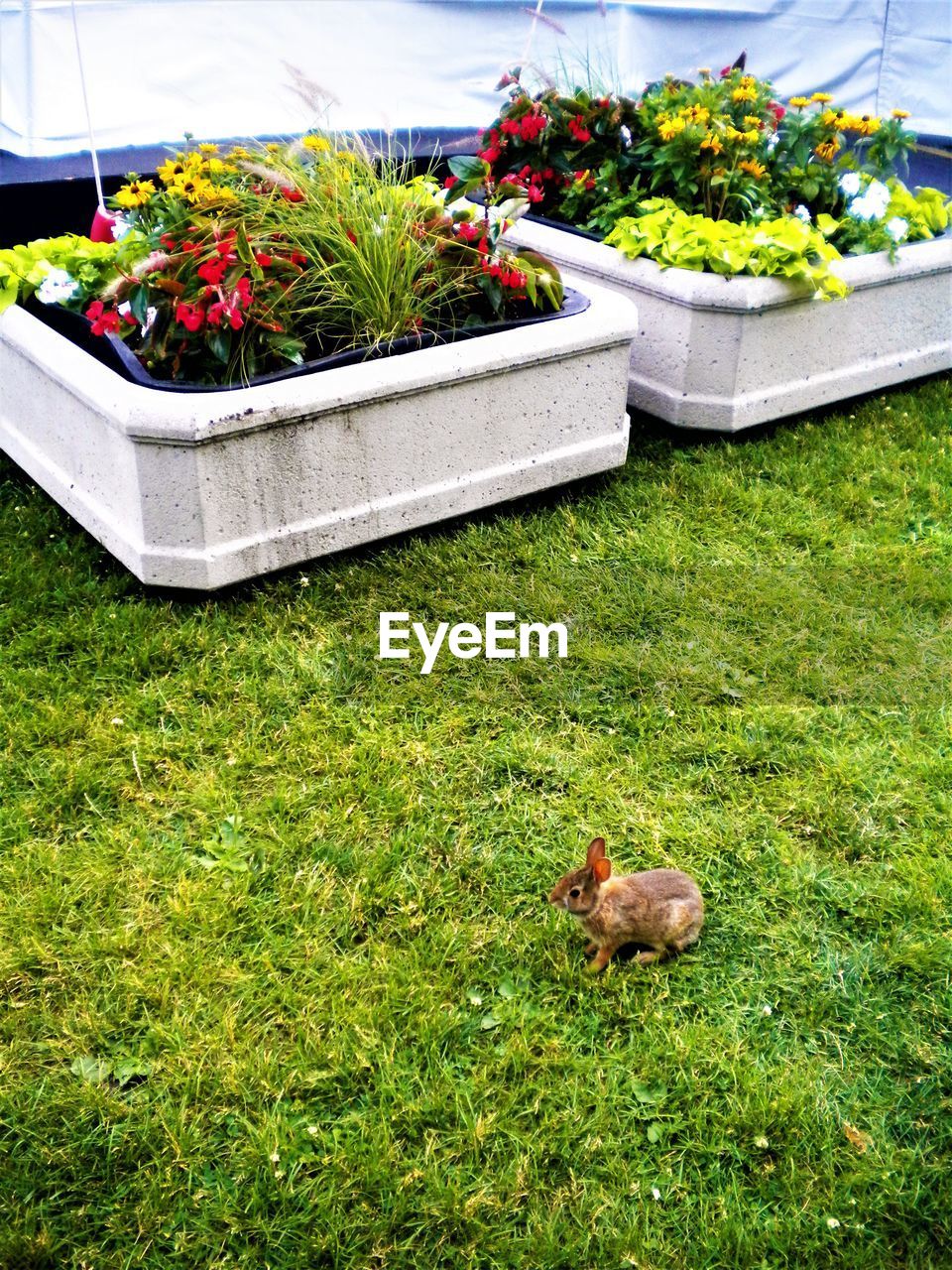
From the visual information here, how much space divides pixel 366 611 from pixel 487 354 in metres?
1.02

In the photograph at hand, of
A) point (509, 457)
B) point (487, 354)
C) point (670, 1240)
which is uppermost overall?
point (487, 354)

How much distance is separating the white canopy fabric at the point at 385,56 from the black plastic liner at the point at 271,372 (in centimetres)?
99

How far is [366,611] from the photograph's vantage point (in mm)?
3963

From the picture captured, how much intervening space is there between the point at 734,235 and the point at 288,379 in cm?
221

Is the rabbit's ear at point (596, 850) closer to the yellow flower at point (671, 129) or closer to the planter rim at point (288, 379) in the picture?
the planter rim at point (288, 379)

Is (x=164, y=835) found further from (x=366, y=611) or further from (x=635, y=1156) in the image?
(x=635, y=1156)

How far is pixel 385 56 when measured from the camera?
648 centimetres

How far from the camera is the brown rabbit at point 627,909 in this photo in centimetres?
269

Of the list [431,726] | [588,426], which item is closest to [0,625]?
[431,726]

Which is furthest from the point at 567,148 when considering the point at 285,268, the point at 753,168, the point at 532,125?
the point at 285,268

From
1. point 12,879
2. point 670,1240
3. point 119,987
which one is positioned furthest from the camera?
point 12,879

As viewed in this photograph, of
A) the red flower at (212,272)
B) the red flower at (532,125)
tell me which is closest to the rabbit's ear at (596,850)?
the red flower at (212,272)

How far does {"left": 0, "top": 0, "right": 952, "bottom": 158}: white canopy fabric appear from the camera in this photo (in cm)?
560

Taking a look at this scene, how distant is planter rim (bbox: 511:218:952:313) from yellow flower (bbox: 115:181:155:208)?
6.45 feet
